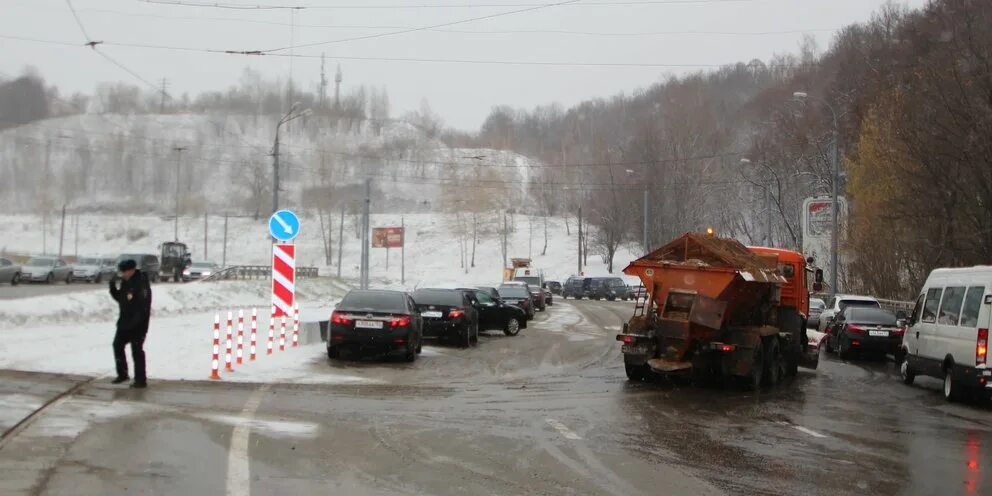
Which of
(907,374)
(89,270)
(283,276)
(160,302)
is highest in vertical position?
(283,276)

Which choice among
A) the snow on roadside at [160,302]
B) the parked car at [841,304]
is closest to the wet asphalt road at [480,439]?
the snow on roadside at [160,302]

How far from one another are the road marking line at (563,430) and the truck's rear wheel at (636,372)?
5.26 m

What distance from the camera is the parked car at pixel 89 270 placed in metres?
49.5

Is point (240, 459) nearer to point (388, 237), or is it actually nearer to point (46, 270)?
point (46, 270)

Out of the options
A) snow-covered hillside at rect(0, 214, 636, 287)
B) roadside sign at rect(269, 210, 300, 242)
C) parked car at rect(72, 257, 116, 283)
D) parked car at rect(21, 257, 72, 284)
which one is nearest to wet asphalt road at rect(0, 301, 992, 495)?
roadside sign at rect(269, 210, 300, 242)

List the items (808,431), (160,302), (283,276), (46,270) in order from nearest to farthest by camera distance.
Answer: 1. (808,431)
2. (283,276)
3. (160,302)
4. (46,270)

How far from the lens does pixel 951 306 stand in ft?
50.5

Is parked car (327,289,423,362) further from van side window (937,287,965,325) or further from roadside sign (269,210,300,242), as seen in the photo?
van side window (937,287,965,325)

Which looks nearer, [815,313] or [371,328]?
[371,328]

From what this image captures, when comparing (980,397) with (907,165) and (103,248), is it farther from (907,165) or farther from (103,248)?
(103,248)

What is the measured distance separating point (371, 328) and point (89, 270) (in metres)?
38.0

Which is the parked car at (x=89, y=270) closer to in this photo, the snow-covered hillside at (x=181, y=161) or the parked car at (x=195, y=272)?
the parked car at (x=195, y=272)

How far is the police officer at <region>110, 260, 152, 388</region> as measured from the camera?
1255 centimetres

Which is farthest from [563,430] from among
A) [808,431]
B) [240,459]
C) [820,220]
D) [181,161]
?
[820,220]
